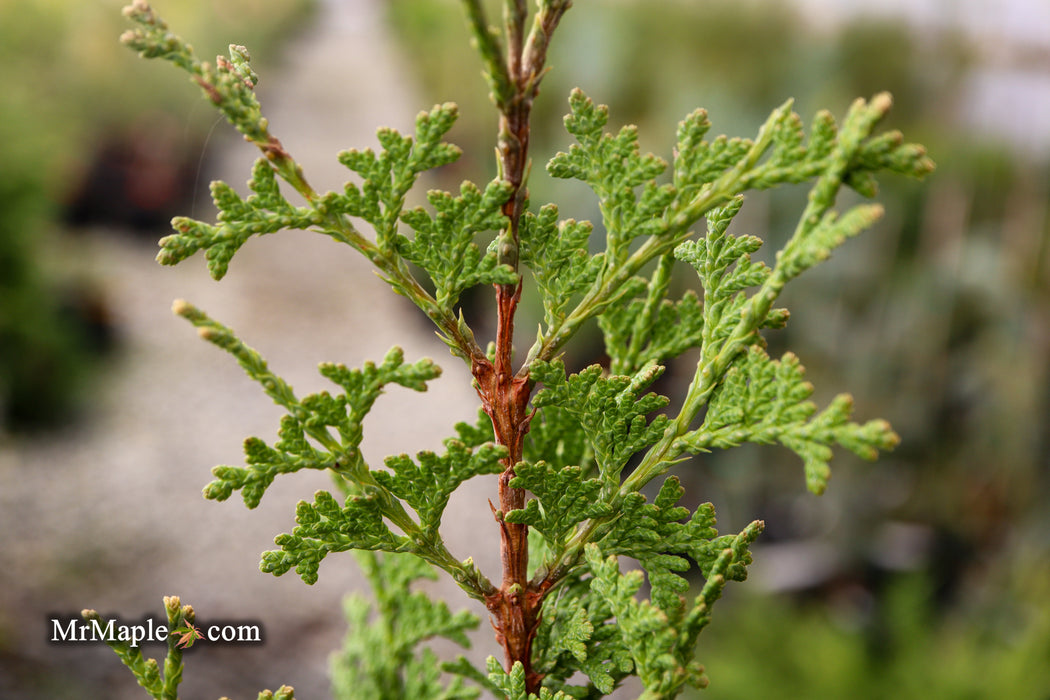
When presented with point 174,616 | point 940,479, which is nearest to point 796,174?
point 174,616

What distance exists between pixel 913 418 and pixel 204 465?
331cm

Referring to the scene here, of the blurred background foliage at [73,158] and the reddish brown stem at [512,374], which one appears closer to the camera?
the reddish brown stem at [512,374]

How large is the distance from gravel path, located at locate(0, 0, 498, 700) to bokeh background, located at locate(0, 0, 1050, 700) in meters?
0.02

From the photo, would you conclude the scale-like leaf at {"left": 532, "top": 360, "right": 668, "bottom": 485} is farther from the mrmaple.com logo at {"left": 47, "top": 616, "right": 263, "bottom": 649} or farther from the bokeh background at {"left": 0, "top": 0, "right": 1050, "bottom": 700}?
the bokeh background at {"left": 0, "top": 0, "right": 1050, "bottom": 700}

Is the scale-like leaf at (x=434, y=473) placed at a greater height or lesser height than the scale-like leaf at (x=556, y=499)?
greater

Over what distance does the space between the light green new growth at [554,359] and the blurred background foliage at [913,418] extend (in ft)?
6.28

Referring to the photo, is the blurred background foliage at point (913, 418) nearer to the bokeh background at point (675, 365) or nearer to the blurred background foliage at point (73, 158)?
the bokeh background at point (675, 365)

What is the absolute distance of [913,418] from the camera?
331 cm

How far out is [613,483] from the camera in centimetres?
64

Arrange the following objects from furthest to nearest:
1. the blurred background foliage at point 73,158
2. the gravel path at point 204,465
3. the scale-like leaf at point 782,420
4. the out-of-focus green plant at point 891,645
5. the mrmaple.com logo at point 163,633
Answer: the blurred background foliage at point 73,158, the gravel path at point 204,465, the out-of-focus green plant at point 891,645, the mrmaple.com logo at point 163,633, the scale-like leaf at point 782,420

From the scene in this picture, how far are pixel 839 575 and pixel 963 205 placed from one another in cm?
186

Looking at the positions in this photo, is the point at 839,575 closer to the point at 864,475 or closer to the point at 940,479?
the point at 864,475

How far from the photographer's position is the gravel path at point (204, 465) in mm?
3068

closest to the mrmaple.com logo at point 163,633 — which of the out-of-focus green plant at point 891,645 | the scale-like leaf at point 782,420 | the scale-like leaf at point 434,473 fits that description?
the scale-like leaf at point 434,473
